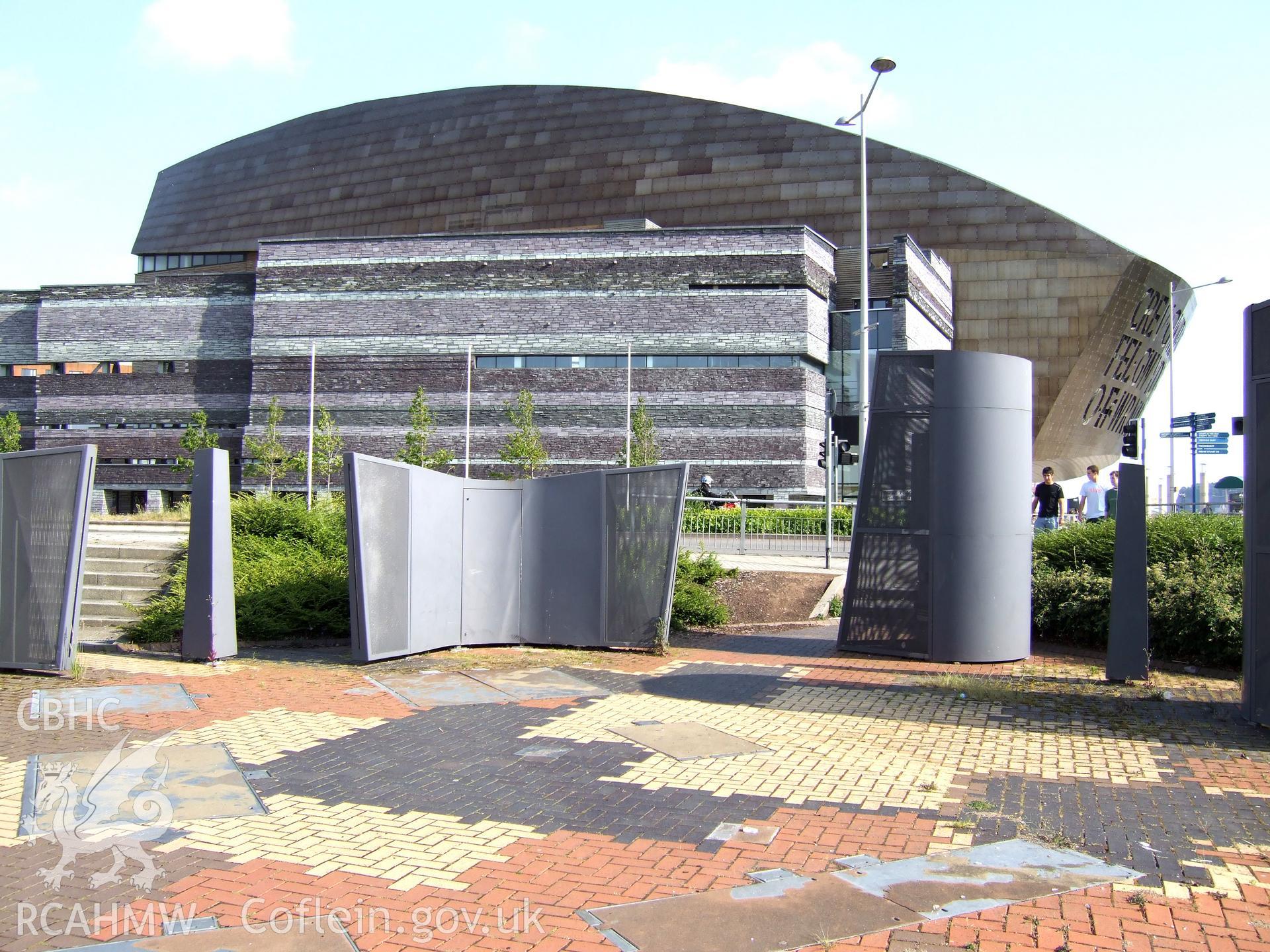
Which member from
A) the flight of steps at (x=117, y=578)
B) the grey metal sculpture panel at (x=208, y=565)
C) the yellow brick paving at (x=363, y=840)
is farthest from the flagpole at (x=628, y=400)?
the yellow brick paving at (x=363, y=840)

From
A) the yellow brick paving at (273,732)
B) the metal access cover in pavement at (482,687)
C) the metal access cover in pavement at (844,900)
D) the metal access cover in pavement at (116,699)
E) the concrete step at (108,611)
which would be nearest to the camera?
the metal access cover in pavement at (844,900)

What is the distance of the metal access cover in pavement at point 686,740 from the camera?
274 inches

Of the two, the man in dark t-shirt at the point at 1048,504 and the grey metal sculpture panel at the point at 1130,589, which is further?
the man in dark t-shirt at the point at 1048,504

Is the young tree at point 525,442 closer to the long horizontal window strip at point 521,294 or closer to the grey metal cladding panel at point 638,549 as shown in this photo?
the long horizontal window strip at point 521,294

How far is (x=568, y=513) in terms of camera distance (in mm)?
12141

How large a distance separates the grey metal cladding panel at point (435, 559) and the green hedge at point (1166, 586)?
23.3 feet

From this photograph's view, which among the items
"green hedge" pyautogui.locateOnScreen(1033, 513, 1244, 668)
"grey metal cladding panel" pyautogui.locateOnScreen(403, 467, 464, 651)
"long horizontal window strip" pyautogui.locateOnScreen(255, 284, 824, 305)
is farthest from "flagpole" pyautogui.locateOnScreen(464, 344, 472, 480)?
"green hedge" pyautogui.locateOnScreen(1033, 513, 1244, 668)

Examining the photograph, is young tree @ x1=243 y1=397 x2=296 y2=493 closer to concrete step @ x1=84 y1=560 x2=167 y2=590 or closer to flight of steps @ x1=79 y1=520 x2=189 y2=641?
flight of steps @ x1=79 y1=520 x2=189 y2=641

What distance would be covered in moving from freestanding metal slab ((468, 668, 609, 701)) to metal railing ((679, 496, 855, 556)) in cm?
1110

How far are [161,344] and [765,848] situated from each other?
49.9m

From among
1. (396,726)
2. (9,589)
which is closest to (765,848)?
(396,726)

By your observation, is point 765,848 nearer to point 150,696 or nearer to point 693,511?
point 150,696

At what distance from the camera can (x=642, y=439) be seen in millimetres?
39688

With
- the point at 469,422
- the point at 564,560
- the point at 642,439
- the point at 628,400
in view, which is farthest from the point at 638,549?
the point at 469,422
